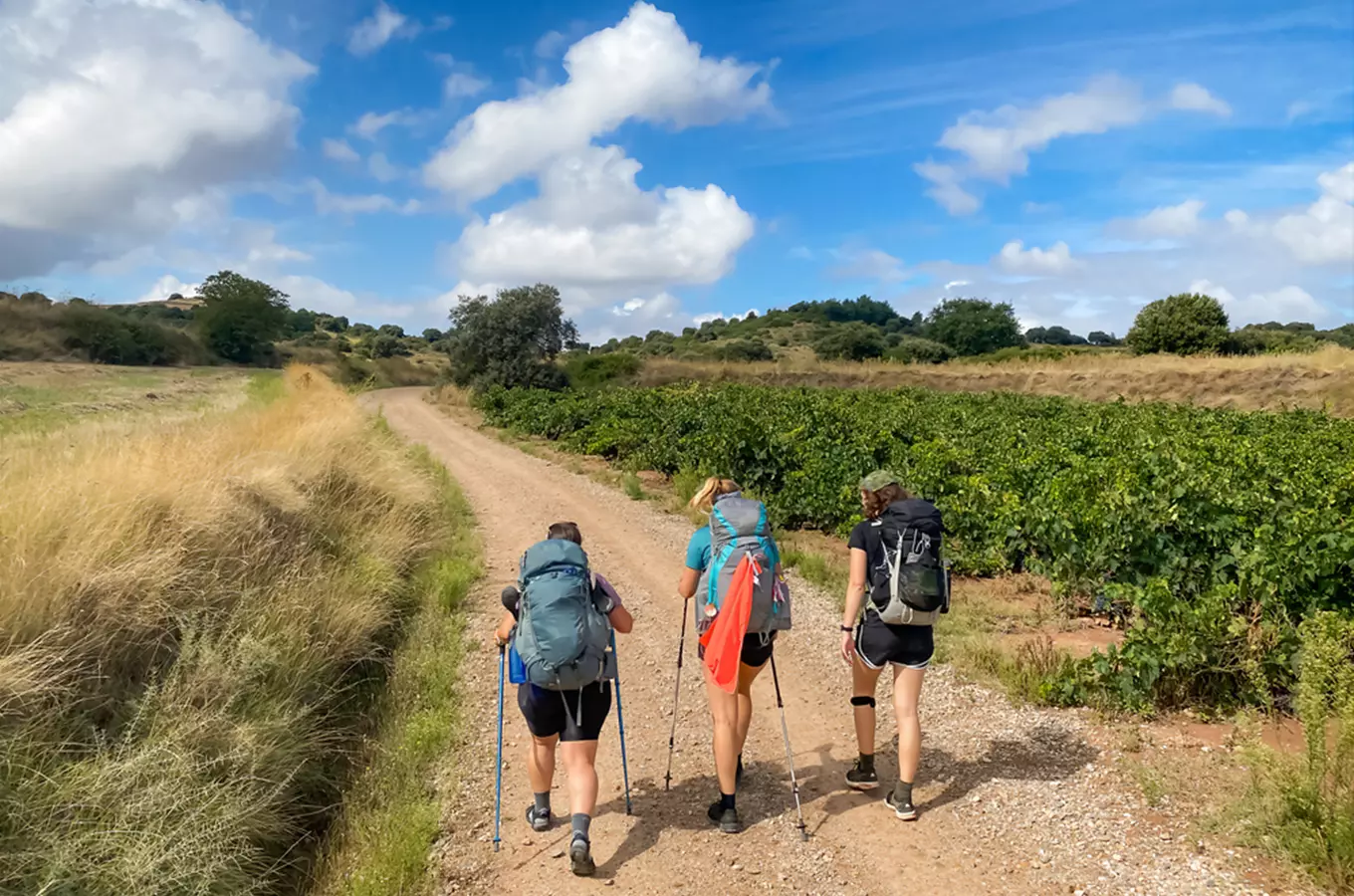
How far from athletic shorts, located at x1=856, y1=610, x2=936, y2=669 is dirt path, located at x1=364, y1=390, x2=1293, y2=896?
0.94 meters

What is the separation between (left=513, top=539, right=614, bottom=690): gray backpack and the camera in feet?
14.0

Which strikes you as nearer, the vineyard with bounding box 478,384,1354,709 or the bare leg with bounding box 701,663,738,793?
the bare leg with bounding box 701,663,738,793

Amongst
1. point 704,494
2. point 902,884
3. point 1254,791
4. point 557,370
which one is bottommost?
point 902,884

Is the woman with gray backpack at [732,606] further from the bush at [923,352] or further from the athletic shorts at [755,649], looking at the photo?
the bush at [923,352]

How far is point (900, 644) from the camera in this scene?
15.6ft

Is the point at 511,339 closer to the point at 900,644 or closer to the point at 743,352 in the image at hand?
the point at 743,352

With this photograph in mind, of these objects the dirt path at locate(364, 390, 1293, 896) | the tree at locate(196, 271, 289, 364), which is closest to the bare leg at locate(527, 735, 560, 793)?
the dirt path at locate(364, 390, 1293, 896)

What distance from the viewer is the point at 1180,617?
5.84 meters

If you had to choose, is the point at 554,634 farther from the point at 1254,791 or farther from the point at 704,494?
the point at 1254,791

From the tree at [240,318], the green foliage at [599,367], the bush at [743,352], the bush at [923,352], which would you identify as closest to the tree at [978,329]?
the bush at [923,352]

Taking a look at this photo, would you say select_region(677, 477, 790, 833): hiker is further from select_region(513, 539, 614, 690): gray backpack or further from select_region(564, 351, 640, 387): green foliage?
select_region(564, 351, 640, 387): green foliage

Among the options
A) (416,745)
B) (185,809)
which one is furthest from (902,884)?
(185,809)

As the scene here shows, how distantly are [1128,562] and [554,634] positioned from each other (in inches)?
223

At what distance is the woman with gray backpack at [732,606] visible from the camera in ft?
14.8
